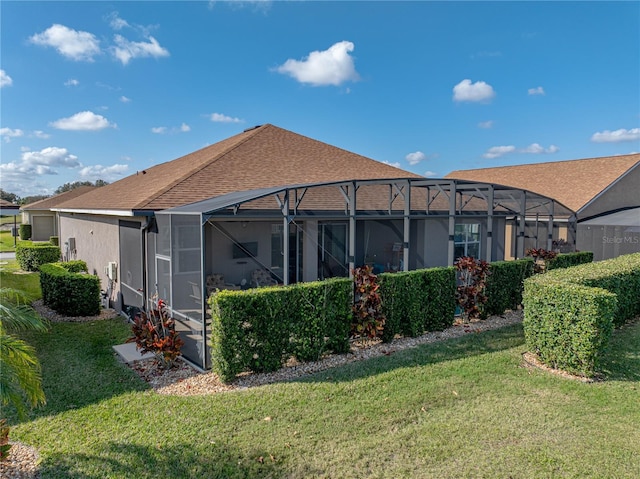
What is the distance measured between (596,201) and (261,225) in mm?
16476

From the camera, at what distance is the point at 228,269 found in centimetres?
1089

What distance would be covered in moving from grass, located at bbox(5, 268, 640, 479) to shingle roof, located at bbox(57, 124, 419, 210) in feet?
15.0

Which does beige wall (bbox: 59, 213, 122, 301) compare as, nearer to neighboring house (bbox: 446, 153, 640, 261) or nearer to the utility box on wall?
the utility box on wall

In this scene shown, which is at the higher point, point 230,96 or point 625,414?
point 230,96

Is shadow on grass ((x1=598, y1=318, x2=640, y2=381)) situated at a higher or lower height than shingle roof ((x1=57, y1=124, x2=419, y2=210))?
lower

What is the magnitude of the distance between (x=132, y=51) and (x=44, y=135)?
237 inches

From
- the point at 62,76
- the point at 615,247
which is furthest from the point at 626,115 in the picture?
the point at 62,76

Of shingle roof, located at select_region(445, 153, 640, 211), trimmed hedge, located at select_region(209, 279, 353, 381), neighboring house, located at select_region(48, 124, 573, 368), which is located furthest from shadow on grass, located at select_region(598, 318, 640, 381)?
shingle roof, located at select_region(445, 153, 640, 211)

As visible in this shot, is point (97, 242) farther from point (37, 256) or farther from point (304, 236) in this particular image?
point (37, 256)

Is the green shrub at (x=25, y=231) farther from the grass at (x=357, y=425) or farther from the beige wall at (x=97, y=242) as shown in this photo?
the grass at (x=357, y=425)

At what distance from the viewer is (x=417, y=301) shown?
7.89m

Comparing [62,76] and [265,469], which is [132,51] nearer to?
[62,76]

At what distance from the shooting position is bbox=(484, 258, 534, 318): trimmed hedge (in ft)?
30.6

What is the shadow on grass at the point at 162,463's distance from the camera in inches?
144
